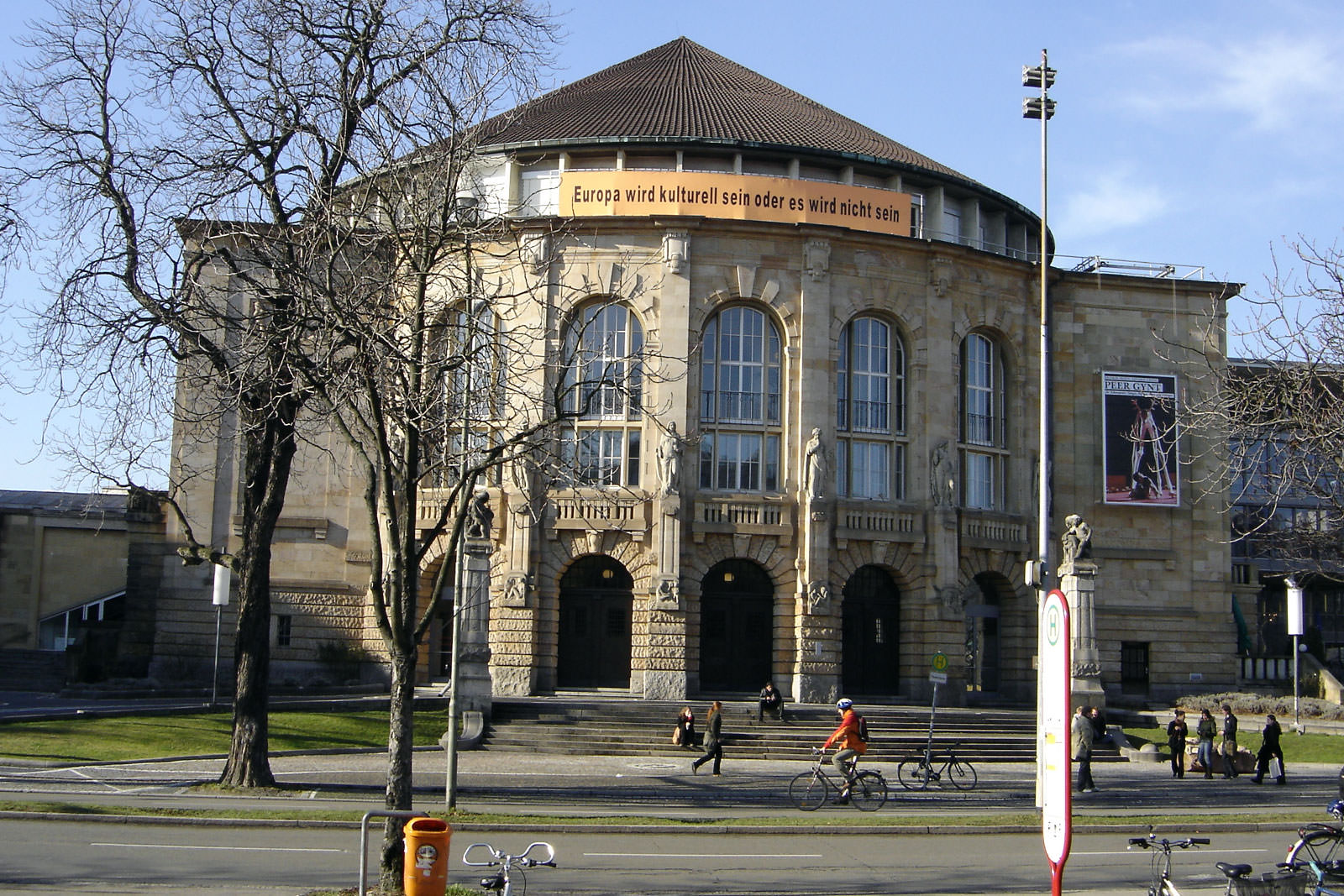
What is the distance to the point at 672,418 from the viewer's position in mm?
39312

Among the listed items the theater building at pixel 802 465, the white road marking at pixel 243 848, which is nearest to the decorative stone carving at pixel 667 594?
A: the theater building at pixel 802 465

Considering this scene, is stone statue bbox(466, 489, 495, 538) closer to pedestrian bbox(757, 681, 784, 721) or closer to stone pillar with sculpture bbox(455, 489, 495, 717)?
stone pillar with sculpture bbox(455, 489, 495, 717)

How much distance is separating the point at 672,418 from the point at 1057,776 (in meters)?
32.1

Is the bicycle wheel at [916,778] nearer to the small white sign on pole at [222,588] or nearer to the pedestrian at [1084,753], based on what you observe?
the pedestrian at [1084,753]

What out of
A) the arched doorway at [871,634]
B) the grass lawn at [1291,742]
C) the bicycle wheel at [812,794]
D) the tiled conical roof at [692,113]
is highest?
the tiled conical roof at [692,113]

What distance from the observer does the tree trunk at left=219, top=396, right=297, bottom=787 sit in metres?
22.5

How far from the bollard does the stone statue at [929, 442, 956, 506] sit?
31.2 m

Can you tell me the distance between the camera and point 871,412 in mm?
42062

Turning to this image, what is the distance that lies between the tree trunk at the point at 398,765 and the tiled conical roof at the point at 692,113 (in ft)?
91.0

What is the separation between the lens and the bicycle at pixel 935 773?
2634 centimetres

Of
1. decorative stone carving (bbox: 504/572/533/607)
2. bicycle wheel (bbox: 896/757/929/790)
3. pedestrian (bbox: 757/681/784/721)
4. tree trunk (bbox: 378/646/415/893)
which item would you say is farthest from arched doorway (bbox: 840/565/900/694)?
tree trunk (bbox: 378/646/415/893)

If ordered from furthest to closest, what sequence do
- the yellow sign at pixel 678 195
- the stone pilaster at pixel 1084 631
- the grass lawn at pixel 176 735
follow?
the yellow sign at pixel 678 195
the stone pilaster at pixel 1084 631
the grass lawn at pixel 176 735

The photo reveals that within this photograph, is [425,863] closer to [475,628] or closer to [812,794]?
[812,794]

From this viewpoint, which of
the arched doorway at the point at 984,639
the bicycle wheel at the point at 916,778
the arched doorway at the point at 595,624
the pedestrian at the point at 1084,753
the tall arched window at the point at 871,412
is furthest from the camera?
the arched doorway at the point at 984,639
